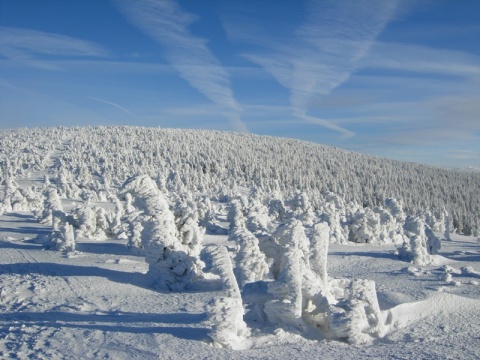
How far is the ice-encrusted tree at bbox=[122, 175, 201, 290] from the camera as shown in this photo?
1608 centimetres

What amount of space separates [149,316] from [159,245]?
4.43 metres

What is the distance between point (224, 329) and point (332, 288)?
6.79m

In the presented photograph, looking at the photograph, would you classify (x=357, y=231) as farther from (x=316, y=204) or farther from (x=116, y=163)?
(x=116, y=163)

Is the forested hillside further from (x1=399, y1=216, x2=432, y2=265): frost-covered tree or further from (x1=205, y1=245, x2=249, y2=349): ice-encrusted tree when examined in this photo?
(x1=205, y1=245, x2=249, y2=349): ice-encrusted tree

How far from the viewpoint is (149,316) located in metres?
12.1

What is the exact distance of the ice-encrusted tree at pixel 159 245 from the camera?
16078 mm

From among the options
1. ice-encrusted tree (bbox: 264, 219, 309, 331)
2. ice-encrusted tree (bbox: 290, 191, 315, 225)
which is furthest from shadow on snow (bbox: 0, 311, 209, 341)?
ice-encrusted tree (bbox: 290, 191, 315, 225)

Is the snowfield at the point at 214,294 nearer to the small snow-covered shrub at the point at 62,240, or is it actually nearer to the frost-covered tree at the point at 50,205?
the small snow-covered shrub at the point at 62,240

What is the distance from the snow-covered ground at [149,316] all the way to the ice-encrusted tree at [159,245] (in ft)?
1.86

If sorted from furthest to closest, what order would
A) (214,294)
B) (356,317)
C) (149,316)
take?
1. (214,294)
2. (149,316)
3. (356,317)

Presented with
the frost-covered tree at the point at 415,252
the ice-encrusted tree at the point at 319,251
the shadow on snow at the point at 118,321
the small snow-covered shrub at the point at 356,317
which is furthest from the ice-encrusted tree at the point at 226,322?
the frost-covered tree at the point at 415,252

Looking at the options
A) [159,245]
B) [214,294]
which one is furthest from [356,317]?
[159,245]

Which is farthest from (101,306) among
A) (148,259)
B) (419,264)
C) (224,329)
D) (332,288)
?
(419,264)

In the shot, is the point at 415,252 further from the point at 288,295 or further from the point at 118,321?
the point at 118,321
